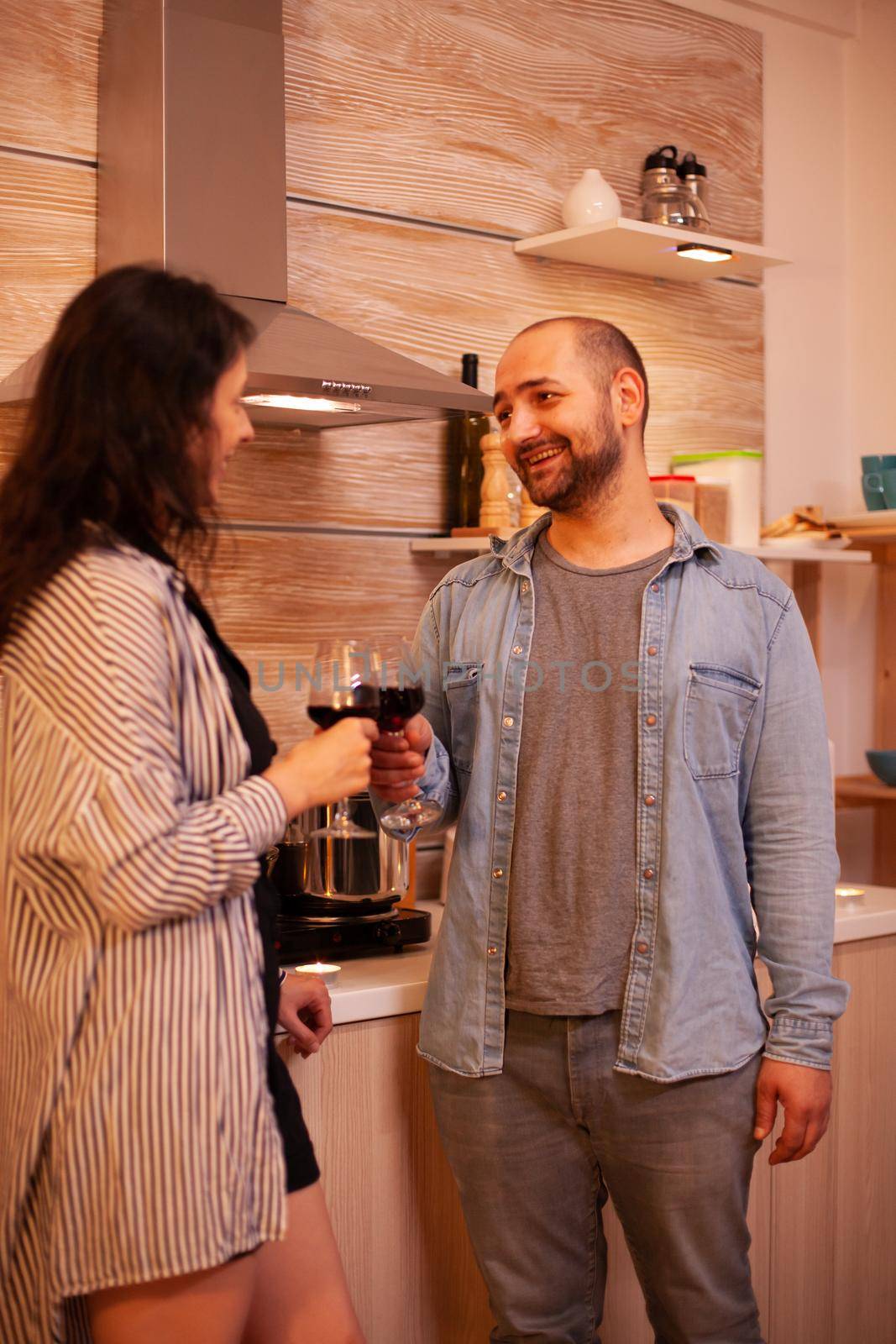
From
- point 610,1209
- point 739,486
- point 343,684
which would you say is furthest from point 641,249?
point 610,1209

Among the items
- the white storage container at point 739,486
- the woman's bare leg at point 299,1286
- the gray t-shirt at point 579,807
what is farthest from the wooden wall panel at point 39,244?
the woman's bare leg at point 299,1286

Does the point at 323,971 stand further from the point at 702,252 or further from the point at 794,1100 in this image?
the point at 702,252

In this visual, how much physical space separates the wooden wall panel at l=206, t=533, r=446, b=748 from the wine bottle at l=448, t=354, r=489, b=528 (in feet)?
0.42

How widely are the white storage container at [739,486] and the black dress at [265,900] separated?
5.46 feet

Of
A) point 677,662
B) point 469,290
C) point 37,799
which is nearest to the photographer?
point 37,799

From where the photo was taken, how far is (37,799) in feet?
3.72

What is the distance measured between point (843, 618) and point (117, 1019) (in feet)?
8.06

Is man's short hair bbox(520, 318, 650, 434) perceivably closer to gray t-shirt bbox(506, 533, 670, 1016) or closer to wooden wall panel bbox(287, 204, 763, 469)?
gray t-shirt bbox(506, 533, 670, 1016)

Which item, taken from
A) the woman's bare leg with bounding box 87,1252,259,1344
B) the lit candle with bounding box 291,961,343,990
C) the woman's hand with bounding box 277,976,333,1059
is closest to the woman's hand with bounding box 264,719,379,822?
the woman's bare leg with bounding box 87,1252,259,1344

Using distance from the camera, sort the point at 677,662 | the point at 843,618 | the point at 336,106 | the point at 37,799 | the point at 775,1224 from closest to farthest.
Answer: the point at 37,799 < the point at 677,662 < the point at 775,1224 < the point at 336,106 < the point at 843,618

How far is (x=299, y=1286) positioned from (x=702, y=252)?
81.1 inches

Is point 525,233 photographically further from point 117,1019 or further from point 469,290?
point 117,1019

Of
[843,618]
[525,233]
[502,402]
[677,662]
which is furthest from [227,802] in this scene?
[843,618]

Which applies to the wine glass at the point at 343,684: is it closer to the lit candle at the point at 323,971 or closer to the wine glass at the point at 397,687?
the wine glass at the point at 397,687
